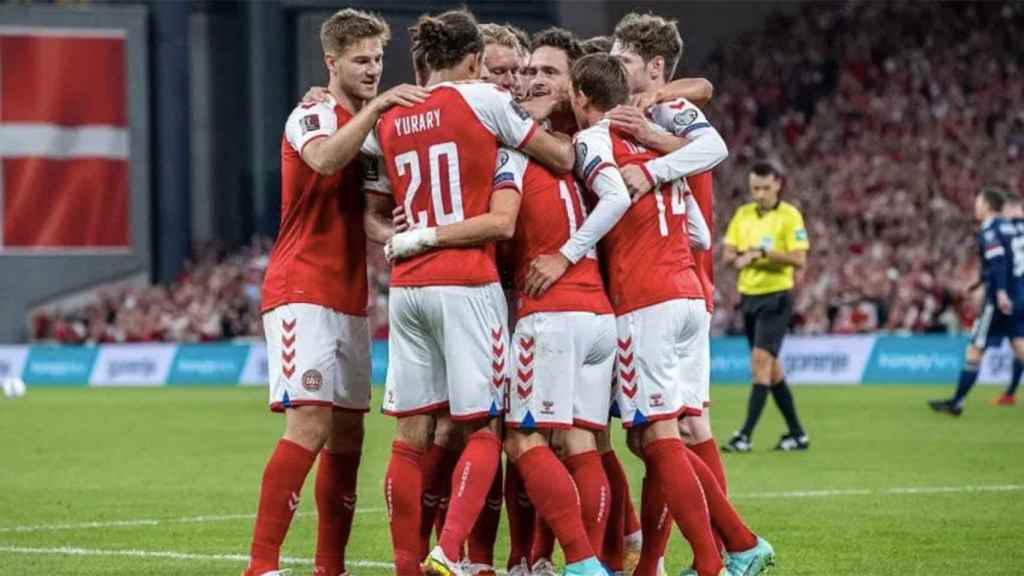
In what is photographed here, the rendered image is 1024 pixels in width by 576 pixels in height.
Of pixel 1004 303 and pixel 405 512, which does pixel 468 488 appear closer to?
pixel 405 512

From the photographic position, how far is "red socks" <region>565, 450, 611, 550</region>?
7.68m

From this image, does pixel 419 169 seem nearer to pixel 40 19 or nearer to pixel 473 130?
pixel 473 130

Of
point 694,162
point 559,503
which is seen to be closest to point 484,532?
point 559,503

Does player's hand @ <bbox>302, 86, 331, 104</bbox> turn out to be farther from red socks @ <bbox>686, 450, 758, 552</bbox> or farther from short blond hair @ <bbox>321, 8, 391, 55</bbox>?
red socks @ <bbox>686, 450, 758, 552</bbox>

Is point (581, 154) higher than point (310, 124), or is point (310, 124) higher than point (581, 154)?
point (310, 124)

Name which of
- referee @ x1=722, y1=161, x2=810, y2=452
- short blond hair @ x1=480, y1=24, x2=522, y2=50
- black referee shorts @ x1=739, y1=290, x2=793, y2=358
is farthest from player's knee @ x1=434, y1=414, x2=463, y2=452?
black referee shorts @ x1=739, y1=290, x2=793, y2=358

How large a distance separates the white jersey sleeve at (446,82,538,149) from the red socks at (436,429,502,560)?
1310 millimetres

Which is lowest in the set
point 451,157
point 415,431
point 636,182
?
point 415,431

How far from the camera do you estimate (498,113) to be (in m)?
7.61

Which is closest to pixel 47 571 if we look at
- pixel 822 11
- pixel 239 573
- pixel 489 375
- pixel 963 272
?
pixel 239 573

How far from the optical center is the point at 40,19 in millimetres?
34688

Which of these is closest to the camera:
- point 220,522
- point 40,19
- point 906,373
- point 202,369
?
point 220,522

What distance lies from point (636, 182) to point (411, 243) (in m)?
1.06

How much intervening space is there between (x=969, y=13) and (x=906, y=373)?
38.6 feet
